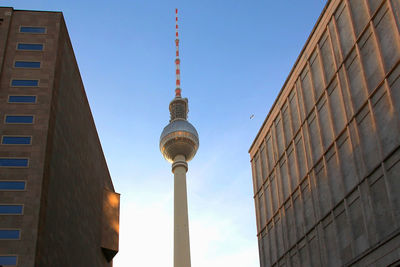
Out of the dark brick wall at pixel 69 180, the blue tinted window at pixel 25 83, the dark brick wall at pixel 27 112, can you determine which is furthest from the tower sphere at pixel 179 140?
the blue tinted window at pixel 25 83

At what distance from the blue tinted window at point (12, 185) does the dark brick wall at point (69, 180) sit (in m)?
2.06

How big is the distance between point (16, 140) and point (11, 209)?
292 inches

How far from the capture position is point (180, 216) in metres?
136

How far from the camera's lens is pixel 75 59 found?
66.9m

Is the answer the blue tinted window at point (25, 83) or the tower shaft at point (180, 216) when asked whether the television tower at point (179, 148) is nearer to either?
the tower shaft at point (180, 216)

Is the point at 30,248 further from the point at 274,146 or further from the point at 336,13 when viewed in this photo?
the point at 336,13

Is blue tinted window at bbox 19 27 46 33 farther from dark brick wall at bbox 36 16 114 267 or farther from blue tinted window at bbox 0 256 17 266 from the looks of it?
blue tinted window at bbox 0 256 17 266

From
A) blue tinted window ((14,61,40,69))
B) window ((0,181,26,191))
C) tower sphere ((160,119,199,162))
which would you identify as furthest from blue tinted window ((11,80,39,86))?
tower sphere ((160,119,199,162))

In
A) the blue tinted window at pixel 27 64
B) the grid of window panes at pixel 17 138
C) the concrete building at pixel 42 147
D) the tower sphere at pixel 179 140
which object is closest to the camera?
the grid of window panes at pixel 17 138

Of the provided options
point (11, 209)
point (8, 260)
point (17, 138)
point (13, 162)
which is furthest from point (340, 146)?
point (17, 138)

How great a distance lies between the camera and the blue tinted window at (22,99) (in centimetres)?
5207

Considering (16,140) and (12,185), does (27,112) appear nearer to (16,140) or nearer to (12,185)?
(16,140)

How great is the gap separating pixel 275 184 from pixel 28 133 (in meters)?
27.6

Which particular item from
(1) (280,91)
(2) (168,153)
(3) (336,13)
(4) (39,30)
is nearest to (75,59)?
(4) (39,30)
